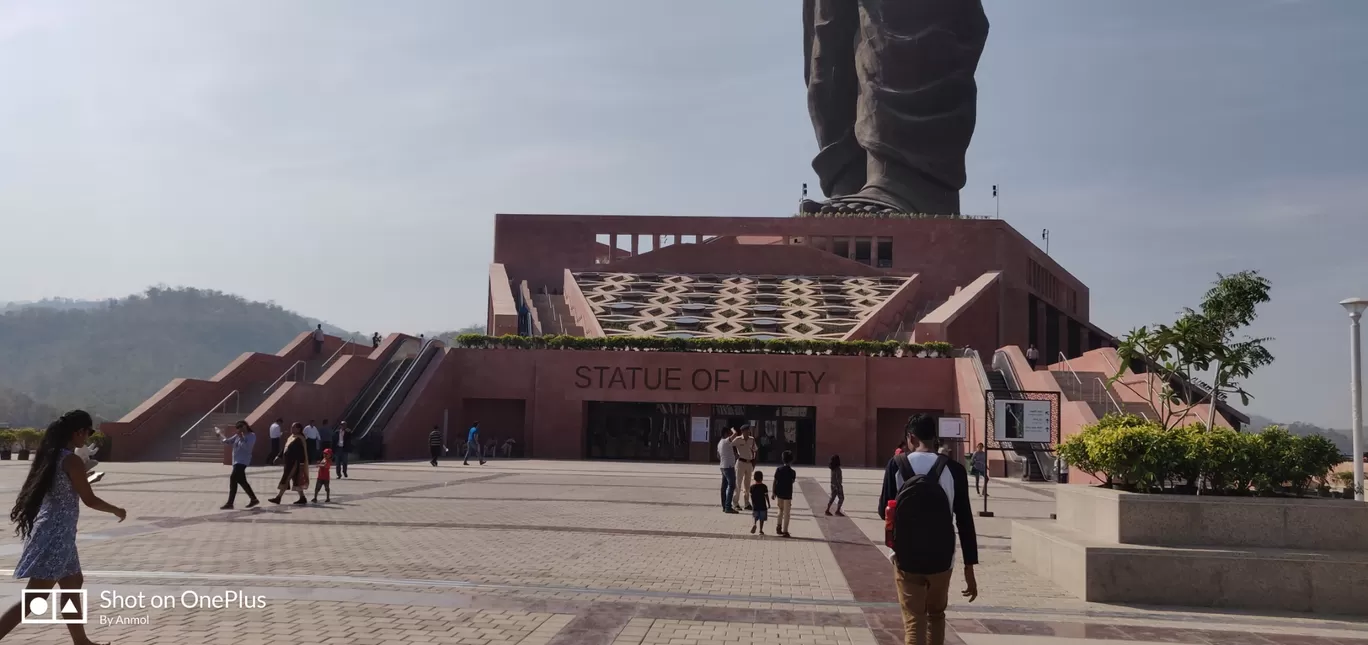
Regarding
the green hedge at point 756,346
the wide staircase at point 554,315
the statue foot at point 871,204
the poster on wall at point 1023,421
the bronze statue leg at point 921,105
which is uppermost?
the bronze statue leg at point 921,105

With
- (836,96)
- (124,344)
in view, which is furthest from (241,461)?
(124,344)

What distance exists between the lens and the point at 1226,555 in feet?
26.1

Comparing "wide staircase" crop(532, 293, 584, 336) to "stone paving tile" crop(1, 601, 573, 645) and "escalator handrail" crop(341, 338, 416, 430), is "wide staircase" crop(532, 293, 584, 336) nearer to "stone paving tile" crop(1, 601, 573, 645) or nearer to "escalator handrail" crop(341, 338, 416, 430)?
"escalator handrail" crop(341, 338, 416, 430)

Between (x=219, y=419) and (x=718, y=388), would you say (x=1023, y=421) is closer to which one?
(x=718, y=388)

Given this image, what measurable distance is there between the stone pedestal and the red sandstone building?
14.5m

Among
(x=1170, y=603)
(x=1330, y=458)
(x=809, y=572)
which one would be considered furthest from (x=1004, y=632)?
(x=1330, y=458)

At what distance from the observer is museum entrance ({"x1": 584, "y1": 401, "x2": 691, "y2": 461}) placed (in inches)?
1233

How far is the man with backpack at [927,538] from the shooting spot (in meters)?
5.11

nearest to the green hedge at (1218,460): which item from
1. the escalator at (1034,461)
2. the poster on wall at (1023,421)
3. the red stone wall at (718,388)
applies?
the poster on wall at (1023,421)

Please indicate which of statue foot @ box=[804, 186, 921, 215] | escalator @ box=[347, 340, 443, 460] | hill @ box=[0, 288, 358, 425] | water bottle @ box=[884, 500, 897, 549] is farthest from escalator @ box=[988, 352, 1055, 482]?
hill @ box=[0, 288, 358, 425]

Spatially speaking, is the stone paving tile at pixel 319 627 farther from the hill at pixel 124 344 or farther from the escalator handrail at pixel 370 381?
the hill at pixel 124 344

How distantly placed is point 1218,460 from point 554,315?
3319 centimetres

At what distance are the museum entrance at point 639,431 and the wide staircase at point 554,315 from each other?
608cm

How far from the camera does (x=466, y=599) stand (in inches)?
292
